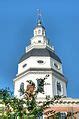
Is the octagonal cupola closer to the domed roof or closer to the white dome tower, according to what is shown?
the white dome tower

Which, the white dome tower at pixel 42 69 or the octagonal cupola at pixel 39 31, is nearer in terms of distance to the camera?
the white dome tower at pixel 42 69

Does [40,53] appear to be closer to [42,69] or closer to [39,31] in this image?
[42,69]

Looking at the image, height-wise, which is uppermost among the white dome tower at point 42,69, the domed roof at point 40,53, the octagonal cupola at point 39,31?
the octagonal cupola at point 39,31

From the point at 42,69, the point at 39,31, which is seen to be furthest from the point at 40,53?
the point at 39,31

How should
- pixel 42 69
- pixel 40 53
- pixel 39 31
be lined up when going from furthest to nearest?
pixel 39 31
pixel 40 53
pixel 42 69

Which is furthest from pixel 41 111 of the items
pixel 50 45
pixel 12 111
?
pixel 50 45

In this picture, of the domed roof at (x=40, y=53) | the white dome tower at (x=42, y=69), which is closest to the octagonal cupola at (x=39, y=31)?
the white dome tower at (x=42, y=69)

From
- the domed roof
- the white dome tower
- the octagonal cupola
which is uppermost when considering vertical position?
the octagonal cupola

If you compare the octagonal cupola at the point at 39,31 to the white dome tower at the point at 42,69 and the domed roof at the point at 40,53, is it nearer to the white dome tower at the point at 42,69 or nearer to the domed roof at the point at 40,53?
the white dome tower at the point at 42,69

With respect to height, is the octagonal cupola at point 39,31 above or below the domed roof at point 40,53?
above

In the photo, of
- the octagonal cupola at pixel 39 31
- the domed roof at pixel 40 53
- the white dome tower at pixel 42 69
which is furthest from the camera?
the octagonal cupola at pixel 39 31

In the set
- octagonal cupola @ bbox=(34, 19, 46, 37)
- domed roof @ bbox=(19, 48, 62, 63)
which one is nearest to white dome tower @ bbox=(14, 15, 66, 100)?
domed roof @ bbox=(19, 48, 62, 63)

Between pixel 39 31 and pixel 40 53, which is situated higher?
pixel 39 31

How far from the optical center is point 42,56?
5822cm
